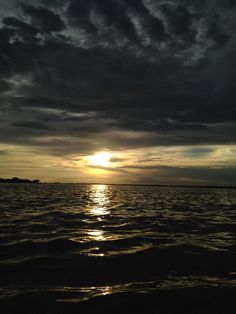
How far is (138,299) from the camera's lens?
6.04m

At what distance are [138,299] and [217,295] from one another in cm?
167

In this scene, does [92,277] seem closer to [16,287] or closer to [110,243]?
[16,287]

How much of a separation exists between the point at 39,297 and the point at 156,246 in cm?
565

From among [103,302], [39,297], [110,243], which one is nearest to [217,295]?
[103,302]

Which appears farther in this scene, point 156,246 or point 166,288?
point 156,246

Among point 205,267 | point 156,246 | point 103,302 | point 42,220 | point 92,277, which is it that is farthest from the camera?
point 42,220

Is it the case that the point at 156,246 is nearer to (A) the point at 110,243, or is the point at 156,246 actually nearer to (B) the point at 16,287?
(A) the point at 110,243

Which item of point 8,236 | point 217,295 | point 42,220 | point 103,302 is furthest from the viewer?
point 42,220

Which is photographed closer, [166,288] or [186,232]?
[166,288]

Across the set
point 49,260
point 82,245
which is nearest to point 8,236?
point 82,245

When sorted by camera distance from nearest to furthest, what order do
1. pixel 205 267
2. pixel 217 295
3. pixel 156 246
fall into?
pixel 217 295 → pixel 205 267 → pixel 156 246

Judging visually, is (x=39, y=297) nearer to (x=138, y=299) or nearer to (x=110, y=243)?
(x=138, y=299)

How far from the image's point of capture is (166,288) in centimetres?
667

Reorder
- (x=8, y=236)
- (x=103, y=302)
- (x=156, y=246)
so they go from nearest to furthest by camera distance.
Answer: (x=103, y=302) → (x=156, y=246) → (x=8, y=236)
